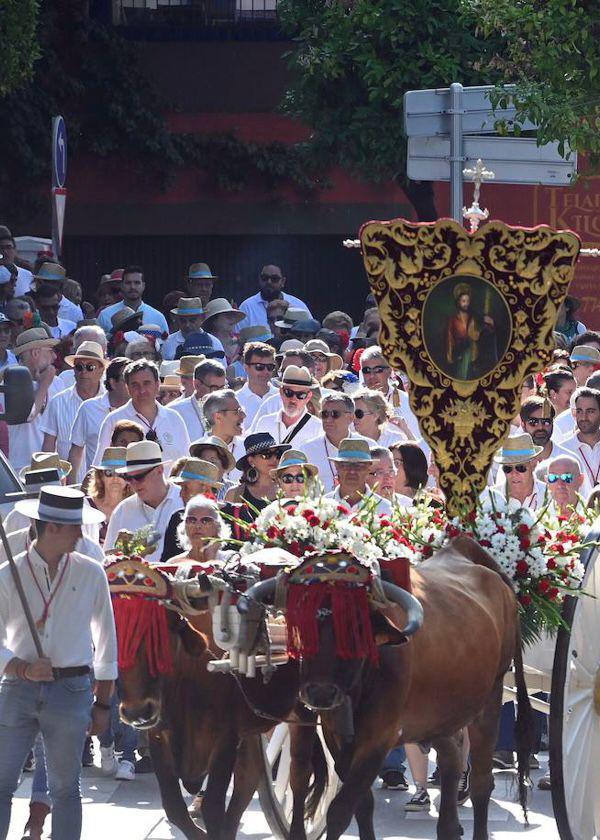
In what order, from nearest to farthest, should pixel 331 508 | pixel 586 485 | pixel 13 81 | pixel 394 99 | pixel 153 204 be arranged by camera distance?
pixel 331 508 < pixel 586 485 < pixel 13 81 < pixel 394 99 < pixel 153 204

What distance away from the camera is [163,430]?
1429 centimetres

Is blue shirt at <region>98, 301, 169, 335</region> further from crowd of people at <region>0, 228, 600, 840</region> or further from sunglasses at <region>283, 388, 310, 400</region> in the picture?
sunglasses at <region>283, 388, 310, 400</region>

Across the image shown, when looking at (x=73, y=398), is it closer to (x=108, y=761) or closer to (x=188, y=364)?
(x=188, y=364)

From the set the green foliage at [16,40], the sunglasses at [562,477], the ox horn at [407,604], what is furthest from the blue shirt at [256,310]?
the ox horn at [407,604]

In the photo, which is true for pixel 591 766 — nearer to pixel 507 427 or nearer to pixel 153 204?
pixel 507 427

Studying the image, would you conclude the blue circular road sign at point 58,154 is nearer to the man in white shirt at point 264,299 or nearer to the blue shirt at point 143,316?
the blue shirt at point 143,316

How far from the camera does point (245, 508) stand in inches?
465

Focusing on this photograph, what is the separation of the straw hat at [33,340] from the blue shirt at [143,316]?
3.25m

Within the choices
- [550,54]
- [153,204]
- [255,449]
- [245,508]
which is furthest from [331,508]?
[153,204]

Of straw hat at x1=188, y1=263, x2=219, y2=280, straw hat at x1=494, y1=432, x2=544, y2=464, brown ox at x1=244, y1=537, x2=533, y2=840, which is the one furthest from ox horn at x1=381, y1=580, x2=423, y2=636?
straw hat at x1=188, y1=263, x2=219, y2=280

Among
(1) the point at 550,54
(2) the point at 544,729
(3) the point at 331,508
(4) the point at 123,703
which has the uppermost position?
(1) the point at 550,54

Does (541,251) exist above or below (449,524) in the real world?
above

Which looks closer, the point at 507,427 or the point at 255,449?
the point at 507,427

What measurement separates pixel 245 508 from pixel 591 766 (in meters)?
2.79
